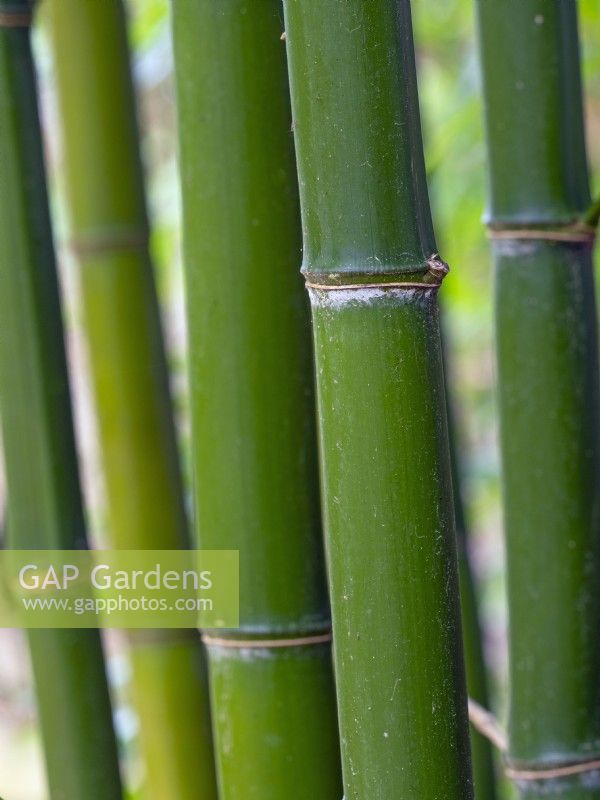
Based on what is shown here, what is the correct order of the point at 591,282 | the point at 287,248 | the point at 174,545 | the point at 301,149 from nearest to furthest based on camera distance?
the point at 301,149 → the point at 287,248 → the point at 591,282 → the point at 174,545

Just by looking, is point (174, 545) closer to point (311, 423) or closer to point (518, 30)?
point (311, 423)

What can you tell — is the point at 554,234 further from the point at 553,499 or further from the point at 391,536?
the point at 391,536

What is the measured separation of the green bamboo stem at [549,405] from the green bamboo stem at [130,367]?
234 mm

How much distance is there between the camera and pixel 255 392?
479 millimetres

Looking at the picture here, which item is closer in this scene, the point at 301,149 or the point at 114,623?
the point at 301,149

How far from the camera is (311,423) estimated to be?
1.61 ft

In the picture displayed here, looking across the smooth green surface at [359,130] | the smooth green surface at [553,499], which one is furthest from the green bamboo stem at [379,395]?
the smooth green surface at [553,499]

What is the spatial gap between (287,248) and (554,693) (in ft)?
0.92

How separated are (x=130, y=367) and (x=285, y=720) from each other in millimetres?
285

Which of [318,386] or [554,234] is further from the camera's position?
[554,234]

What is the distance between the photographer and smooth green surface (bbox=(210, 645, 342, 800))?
1.61 feet

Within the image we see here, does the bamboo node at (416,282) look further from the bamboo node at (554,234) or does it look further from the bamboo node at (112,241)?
the bamboo node at (112,241)

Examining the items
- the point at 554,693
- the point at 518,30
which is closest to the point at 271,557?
the point at 554,693

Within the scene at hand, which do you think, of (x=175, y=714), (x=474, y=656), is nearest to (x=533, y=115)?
(x=474, y=656)
